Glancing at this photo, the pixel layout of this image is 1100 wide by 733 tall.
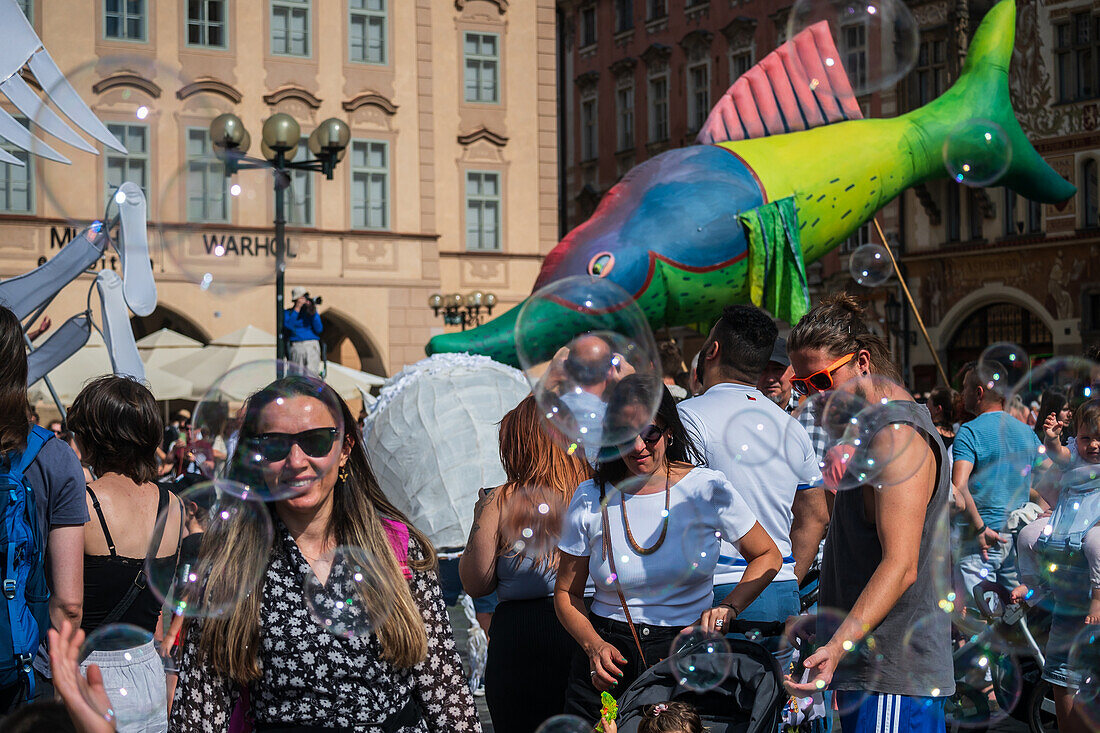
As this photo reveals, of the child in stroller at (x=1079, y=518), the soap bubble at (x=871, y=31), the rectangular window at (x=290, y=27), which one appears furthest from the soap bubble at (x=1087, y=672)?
the rectangular window at (x=290, y=27)

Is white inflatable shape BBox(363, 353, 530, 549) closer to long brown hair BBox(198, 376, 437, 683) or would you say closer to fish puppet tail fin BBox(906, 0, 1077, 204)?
fish puppet tail fin BBox(906, 0, 1077, 204)

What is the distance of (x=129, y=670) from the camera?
11.2ft

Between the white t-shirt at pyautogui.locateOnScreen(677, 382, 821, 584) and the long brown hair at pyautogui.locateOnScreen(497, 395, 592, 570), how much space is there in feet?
1.20

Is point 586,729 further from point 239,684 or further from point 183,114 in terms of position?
point 183,114

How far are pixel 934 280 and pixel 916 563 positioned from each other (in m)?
26.3

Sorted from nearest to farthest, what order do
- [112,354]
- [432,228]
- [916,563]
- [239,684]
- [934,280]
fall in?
[239,684]
[916,563]
[112,354]
[432,228]
[934,280]

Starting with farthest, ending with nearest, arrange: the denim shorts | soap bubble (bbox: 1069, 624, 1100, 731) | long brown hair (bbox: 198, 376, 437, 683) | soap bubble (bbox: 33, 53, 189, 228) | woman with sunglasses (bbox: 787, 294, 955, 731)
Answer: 1. soap bubble (bbox: 33, 53, 189, 228)
2. soap bubble (bbox: 1069, 624, 1100, 731)
3. the denim shorts
4. woman with sunglasses (bbox: 787, 294, 955, 731)
5. long brown hair (bbox: 198, 376, 437, 683)

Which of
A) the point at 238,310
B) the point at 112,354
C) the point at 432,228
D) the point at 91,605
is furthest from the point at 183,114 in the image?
the point at 432,228

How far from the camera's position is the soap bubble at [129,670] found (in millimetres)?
2994

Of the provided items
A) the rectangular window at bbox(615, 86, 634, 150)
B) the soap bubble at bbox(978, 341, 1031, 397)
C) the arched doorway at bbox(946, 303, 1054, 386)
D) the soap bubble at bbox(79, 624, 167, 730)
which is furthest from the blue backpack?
the rectangular window at bbox(615, 86, 634, 150)

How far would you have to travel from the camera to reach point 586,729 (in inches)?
121

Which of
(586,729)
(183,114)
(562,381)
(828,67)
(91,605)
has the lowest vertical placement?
(586,729)

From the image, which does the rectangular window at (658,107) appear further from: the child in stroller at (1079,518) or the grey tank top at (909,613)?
the grey tank top at (909,613)

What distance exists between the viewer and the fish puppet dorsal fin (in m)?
8.12
